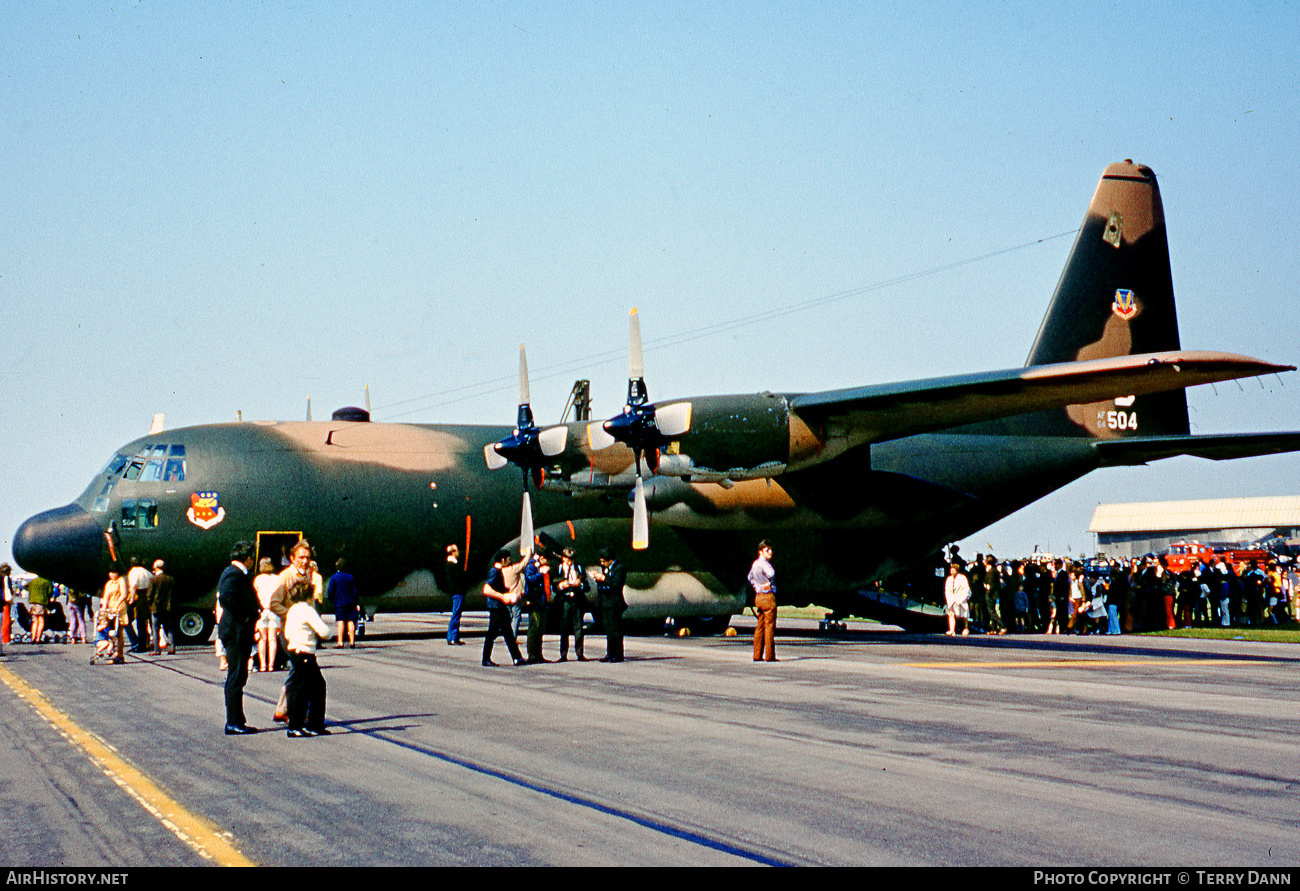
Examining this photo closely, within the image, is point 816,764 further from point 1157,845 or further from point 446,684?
point 446,684

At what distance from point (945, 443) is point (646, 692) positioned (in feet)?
47.3

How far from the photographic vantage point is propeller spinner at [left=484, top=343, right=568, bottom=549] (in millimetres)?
23781

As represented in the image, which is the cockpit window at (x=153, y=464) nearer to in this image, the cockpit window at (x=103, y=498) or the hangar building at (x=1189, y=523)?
the cockpit window at (x=103, y=498)

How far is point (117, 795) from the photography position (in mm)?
7992

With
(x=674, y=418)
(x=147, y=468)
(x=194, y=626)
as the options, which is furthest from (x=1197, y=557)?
(x=147, y=468)

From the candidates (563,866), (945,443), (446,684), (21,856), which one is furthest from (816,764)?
(945,443)

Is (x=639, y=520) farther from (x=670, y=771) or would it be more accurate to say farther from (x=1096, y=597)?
(x=1096, y=597)

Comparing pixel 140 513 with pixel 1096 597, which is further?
pixel 1096 597

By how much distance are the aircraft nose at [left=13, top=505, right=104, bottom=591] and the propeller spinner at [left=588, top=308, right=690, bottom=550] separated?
35.0 feet

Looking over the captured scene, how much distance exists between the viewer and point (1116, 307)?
2795 cm

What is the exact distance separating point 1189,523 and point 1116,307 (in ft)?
291

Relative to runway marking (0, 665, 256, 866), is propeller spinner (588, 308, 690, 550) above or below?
above

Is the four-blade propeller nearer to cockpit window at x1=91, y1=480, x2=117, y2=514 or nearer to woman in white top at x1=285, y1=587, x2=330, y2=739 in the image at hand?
cockpit window at x1=91, y1=480, x2=117, y2=514

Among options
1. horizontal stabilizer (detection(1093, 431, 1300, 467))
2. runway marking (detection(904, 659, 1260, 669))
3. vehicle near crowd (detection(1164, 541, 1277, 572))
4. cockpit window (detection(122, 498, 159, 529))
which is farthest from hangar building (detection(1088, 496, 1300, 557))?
cockpit window (detection(122, 498, 159, 529))
